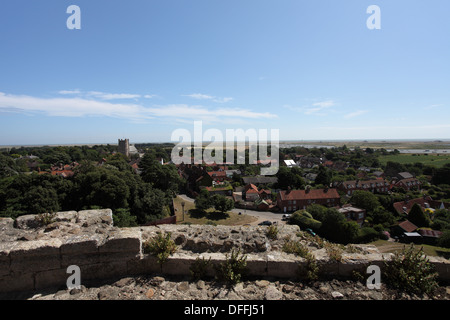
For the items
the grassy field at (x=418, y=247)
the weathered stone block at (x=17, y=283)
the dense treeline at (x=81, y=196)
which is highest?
the weathered stone block at (x=17, y=283)

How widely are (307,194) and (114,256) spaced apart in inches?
1392

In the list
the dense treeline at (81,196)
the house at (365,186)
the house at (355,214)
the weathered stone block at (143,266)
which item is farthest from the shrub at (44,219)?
the house at (365,186)

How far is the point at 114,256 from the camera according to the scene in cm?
400

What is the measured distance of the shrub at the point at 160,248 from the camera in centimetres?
411

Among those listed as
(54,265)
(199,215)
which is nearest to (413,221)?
(199,215)

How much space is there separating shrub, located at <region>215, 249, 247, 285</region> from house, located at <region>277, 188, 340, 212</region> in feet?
101

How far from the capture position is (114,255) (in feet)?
13.1

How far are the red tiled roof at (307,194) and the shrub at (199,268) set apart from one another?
103 ft

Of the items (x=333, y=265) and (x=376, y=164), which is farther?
(x=376, y=164)

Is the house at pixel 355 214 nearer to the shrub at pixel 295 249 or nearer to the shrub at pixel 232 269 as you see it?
the shrub at pixel 295 249

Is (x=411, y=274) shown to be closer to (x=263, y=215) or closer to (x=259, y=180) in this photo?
(x=263, y=215)

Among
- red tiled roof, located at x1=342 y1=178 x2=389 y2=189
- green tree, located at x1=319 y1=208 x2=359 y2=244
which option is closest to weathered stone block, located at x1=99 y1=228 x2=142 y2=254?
green tree, located at x1=319 y1=208 x2=359 y2=244
